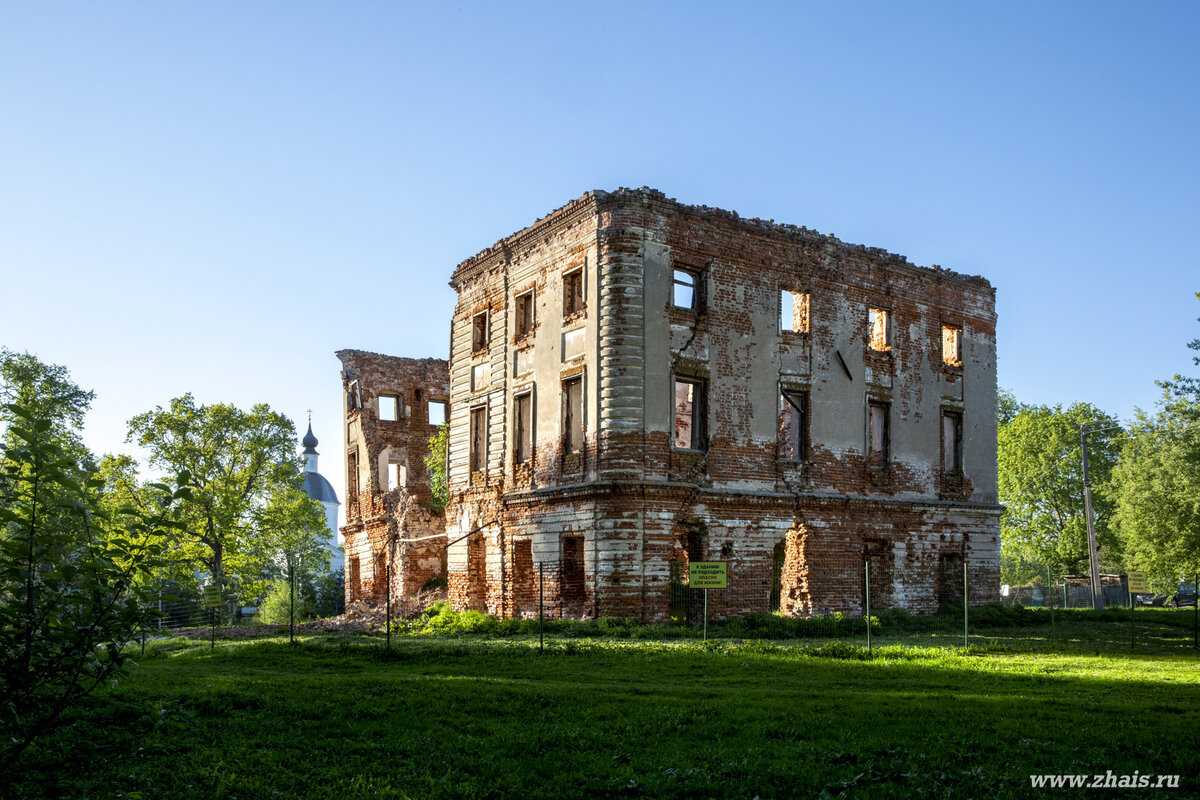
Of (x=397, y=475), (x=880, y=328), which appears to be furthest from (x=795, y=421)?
(x=397, y=475)

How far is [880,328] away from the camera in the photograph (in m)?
28.1

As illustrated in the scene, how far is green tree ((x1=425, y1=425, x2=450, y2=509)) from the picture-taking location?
3800 cm

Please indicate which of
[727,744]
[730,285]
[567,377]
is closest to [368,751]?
[727,744]

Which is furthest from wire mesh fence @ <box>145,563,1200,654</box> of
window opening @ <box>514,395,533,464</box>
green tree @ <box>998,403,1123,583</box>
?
green tree @ <box>998,403,1123,583</box>

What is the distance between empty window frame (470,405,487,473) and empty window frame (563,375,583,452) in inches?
168

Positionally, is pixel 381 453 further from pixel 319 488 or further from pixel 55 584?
pixel 319 488

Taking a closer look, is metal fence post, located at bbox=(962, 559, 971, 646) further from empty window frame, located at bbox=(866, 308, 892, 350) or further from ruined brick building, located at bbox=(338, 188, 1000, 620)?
empty window frame, located at bbox=(866, 308, 892, 350)

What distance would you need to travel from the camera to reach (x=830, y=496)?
25375 mm

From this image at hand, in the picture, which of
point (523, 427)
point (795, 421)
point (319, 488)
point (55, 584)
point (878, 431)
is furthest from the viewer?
point (319, 488)

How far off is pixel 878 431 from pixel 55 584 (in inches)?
974

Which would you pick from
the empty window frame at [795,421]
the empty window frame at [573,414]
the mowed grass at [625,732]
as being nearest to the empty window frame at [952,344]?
the empty window frame at [795,421]

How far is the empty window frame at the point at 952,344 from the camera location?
97.6 feet

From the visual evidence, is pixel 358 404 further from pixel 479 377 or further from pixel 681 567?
pixel 681 567

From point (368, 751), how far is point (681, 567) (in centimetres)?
1740
